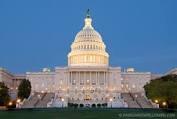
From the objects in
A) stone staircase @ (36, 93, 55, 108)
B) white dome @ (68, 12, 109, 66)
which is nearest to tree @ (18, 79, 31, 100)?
stone staircase @ (36, 93, 55, 108)

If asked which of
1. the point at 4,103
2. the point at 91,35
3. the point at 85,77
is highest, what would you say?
the point at 91,35

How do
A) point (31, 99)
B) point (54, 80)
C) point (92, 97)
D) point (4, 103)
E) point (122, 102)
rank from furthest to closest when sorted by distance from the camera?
point (54, 80) → point (92, 97) → point (31, 99) → point (122, 102) → point (4, 103)

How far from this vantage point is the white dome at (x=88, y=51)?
159 meters

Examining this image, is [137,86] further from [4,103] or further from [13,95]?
[4,103]

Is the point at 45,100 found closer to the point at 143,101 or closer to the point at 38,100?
the point at 38,100

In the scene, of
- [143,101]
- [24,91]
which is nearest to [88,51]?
[24,91]

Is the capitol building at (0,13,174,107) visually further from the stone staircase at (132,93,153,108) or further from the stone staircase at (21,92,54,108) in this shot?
the stone staircase at (132,93,153,108)

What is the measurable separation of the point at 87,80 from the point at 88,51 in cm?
1467

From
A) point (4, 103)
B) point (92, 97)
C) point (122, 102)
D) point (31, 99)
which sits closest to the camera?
point (4, 103)

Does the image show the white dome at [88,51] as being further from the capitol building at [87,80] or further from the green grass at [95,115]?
the green grass at [95,115]

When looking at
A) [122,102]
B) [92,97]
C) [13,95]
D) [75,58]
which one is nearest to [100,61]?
[75,58]

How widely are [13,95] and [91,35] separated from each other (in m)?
33.8

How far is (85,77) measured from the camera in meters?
149

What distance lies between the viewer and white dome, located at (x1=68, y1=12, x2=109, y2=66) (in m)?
159
